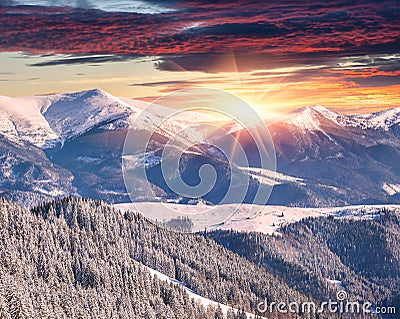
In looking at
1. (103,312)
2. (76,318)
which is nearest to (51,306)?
(76,318)

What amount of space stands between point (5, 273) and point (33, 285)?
793cm

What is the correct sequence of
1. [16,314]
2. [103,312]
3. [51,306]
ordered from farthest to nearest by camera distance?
[103,312]
[51,306]
[16,314]

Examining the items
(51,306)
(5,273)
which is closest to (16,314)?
(51,306)

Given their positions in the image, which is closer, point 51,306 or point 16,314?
point 16,314

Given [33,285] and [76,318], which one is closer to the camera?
[76,318]

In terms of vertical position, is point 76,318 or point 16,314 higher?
point 16,314

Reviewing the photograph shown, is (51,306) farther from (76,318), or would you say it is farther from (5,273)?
(5,273)

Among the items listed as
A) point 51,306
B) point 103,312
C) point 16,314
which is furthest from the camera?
point 103,312

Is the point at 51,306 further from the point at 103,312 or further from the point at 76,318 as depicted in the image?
the point at 103,312

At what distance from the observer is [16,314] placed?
159 m

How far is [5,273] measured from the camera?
192 m

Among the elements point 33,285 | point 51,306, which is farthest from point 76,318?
point 33,285

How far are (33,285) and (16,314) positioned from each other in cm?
3701

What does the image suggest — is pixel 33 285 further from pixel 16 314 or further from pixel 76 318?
pixel 16 314
